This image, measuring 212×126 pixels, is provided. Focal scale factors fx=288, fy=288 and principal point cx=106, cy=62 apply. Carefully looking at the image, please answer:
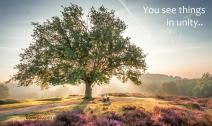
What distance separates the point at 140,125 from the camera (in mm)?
19422

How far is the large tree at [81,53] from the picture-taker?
43.9m

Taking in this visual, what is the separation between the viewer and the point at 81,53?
145ft

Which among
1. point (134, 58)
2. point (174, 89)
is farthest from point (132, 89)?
point (134, 58)

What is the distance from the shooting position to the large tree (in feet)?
144

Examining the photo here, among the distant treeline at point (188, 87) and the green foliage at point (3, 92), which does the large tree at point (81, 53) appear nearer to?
the distant treeline at point (188, 87)

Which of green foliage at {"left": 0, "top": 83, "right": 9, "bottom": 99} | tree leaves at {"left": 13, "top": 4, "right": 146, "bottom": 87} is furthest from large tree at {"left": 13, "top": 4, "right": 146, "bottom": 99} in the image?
green foliage at {"left": 0, "top": 83, "right": 9, "bottom": 99}

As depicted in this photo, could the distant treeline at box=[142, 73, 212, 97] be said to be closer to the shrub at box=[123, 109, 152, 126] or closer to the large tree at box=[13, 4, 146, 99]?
the large tree at box=[13, 4, 146, 99]

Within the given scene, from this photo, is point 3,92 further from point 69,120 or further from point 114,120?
point 114,120

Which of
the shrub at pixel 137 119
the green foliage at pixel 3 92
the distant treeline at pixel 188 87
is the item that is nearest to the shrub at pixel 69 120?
the shrub at pixel 137 119

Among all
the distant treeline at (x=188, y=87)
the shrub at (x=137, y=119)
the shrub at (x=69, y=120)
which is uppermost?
the distant treeline at (x=188, y=87)

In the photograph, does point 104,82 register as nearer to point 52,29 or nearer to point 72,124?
point 52,29

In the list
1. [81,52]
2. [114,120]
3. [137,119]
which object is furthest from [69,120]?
[81,52]

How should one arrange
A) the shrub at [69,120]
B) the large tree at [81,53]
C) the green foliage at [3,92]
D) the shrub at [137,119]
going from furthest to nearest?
the green foliage at [3,92] → the large tree at [81,53] → the shrub at [137,119] → the shrub at [69,120]

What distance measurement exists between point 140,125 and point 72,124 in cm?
482
